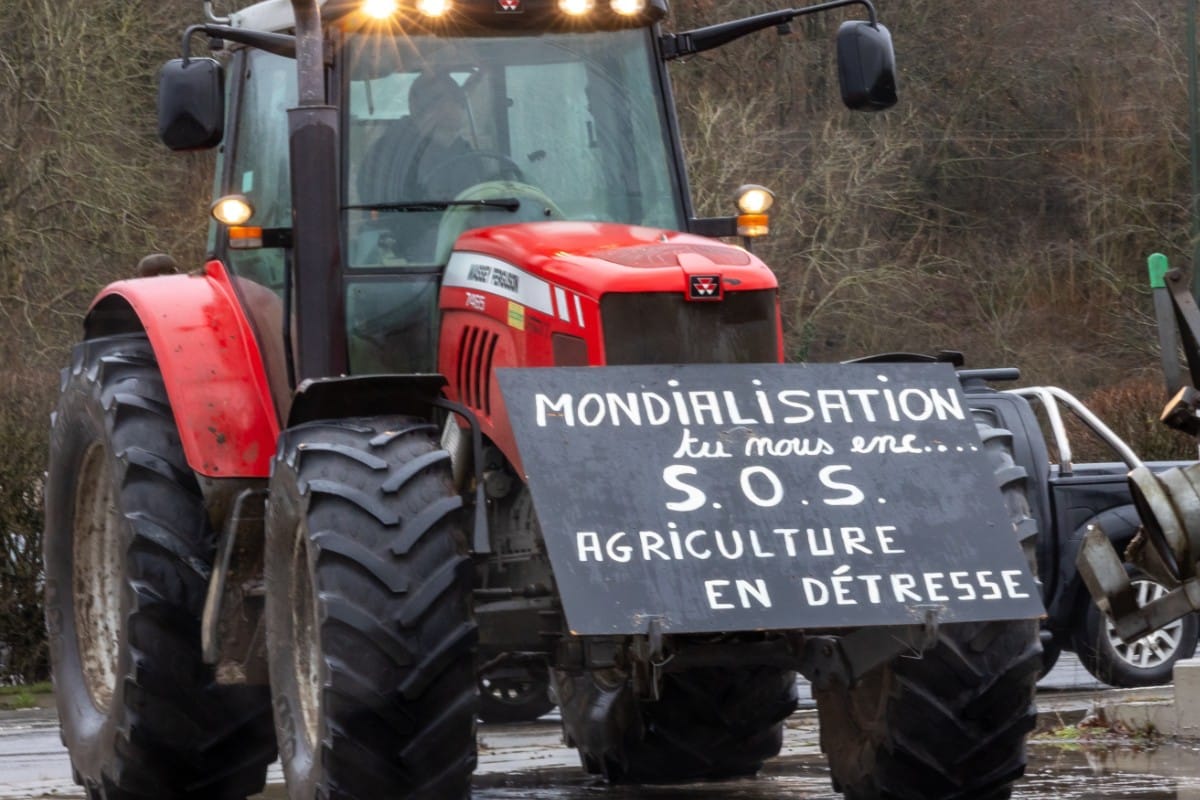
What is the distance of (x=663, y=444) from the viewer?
6504 millimetres

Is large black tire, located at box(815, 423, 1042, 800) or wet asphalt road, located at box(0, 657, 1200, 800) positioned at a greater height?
large black tire, located at box(815, 423, 1042, 800)

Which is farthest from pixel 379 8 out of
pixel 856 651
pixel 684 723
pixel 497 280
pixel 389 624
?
pixel 684 723

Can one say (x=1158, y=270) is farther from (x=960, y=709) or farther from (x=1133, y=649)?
(x=1133, y=649)

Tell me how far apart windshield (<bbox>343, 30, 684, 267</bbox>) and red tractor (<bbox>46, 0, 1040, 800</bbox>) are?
0.01 m

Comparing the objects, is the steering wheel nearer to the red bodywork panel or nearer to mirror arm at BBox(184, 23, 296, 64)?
the red bodywork panel

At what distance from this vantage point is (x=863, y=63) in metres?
7.42

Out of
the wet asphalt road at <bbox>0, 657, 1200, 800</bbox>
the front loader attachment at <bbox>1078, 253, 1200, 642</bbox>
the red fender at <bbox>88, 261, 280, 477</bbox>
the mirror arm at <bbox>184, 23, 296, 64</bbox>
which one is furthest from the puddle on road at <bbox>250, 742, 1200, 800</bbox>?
the mirror arm at <bbox>184, 23, 296, 64</bbox>

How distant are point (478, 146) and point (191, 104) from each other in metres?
0.92

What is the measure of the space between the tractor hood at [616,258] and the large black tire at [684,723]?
1694 millimetres

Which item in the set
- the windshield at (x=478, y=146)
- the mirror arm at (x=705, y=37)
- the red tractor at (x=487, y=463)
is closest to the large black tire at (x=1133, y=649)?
the red tractor at (x=487, y=463)

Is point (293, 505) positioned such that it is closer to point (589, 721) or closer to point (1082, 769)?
point (589, 721)

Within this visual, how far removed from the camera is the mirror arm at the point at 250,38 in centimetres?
736

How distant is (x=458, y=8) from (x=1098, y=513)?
6.37 m

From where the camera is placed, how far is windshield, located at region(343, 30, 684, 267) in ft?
24.5
